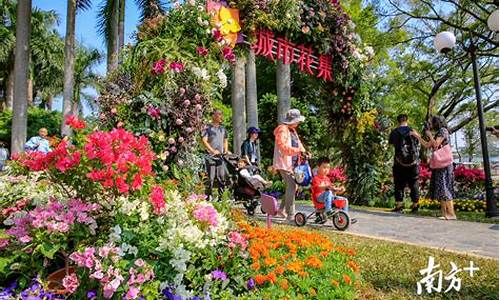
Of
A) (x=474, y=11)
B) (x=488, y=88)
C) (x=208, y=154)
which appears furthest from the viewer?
(x=488, y=88)

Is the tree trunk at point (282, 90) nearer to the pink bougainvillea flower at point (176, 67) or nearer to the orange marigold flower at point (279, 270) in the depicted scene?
the pink bougainvillea flower at point (176, 67)

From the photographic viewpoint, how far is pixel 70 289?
2229mm

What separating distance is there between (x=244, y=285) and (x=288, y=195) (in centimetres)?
327

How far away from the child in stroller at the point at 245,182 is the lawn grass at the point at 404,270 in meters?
1.90

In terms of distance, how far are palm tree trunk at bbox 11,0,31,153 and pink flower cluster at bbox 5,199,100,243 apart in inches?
382

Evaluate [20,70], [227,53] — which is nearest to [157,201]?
[227,53]

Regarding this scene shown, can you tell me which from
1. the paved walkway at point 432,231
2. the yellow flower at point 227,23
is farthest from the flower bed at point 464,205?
the yellow flower at point 227,23

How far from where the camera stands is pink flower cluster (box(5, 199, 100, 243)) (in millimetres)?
2309

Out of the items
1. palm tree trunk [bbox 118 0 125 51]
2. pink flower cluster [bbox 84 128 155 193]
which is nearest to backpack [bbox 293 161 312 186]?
pink flower cluster [bbox 84 128 155 193]

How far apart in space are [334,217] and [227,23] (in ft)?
9.57

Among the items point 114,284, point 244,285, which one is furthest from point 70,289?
point 244,285

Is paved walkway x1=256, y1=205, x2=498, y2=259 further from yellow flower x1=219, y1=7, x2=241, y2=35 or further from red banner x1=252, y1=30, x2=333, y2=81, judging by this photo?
yellow flower x1=219, y1=7, x2=241, y2=35

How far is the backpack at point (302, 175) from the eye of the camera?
5590 millimetres

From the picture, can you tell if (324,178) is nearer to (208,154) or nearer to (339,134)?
(208,154)
